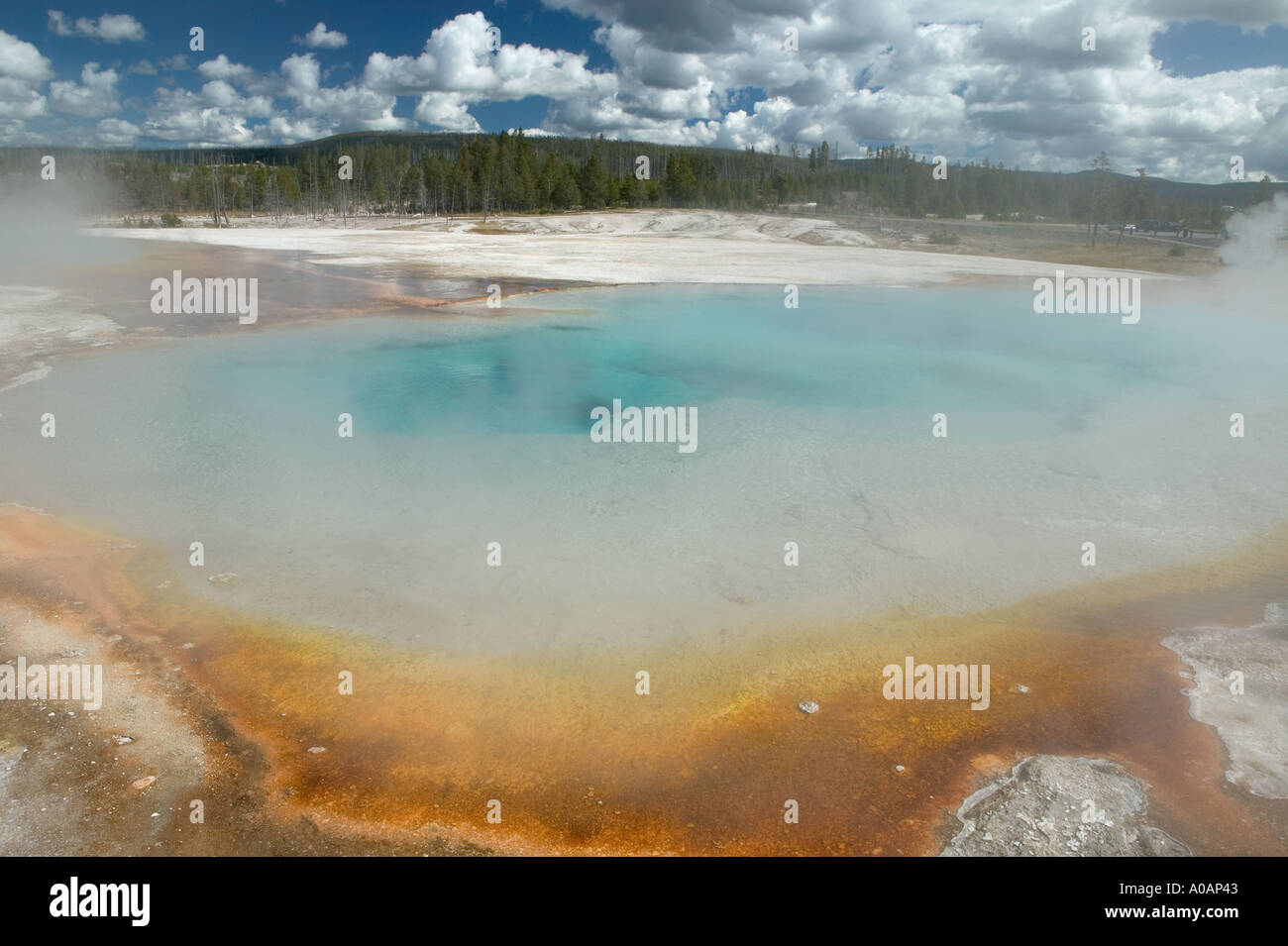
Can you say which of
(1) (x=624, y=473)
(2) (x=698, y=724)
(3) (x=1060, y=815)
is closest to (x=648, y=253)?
(1) (x=624, y=473)

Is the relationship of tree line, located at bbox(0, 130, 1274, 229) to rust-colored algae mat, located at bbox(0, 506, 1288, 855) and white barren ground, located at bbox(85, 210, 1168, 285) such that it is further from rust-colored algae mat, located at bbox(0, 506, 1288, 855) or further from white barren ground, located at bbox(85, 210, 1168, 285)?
rust-colored algae mat, located at bbox(0, 506, 1288, 855)

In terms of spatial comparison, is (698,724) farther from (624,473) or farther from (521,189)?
(521,189)

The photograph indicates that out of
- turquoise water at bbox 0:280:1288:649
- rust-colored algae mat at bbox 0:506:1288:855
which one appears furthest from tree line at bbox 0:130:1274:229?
rust-colored algae mat at bbox 0:506:1288:855

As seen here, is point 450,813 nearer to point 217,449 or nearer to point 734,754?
point 734,754

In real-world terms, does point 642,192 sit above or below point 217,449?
above
